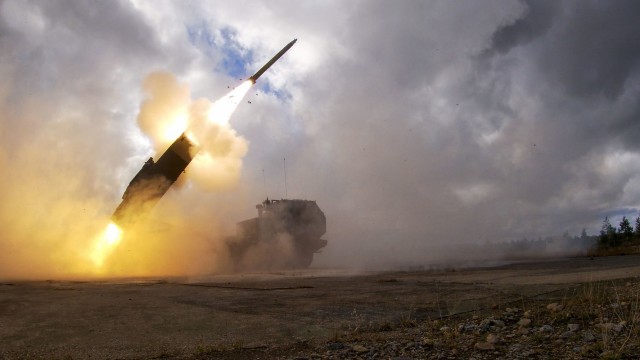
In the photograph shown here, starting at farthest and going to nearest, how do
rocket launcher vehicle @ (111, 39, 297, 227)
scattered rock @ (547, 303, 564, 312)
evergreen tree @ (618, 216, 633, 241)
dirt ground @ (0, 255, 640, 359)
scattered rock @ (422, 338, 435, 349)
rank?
evergreen tree @ (618, 216, 633, 241)
rocket launcher vehicle @ (111, 39, 297, 227)
scattered rock @ (547, 303, 564, 312)
dirt ground @ (0, 255, 640, 359)
scattered rock @ (422, 338, 435, 349)

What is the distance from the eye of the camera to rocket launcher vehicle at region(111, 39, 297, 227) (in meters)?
21.0

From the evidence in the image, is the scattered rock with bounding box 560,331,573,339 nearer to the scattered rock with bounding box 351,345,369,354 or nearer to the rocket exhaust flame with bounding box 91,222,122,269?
the scattered rock with bounding box 351,345,369,354

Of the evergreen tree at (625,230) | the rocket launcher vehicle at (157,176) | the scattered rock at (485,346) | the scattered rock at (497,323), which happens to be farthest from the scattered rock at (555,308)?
the evergreen tree at (625,230)

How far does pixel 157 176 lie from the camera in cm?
2133

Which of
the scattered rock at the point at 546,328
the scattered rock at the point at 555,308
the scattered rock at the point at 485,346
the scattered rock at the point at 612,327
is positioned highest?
the scattered rock at the point at 555,308

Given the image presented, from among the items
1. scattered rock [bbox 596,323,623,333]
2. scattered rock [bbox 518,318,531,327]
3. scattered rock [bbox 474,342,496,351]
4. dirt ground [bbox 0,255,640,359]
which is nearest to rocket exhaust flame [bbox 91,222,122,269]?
dirt ground [bbox 0,255,640,359]

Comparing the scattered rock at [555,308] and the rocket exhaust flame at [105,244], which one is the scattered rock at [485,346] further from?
the rocket exhaust flame at [105,244]

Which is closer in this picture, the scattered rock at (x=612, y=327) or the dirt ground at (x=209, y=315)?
the scattered rock at (x=612, y=327)

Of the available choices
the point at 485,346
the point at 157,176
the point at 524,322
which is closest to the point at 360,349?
the point at 485,346

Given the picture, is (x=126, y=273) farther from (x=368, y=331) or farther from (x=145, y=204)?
(x=368, y=331)

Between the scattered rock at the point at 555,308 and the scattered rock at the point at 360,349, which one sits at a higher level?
the scattered rock at the point at 555,308

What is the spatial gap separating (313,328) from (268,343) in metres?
0.95

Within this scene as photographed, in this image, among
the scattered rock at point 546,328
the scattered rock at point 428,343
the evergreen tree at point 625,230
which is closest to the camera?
the scattered rock at point 428,343

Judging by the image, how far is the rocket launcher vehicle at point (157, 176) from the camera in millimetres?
21047
